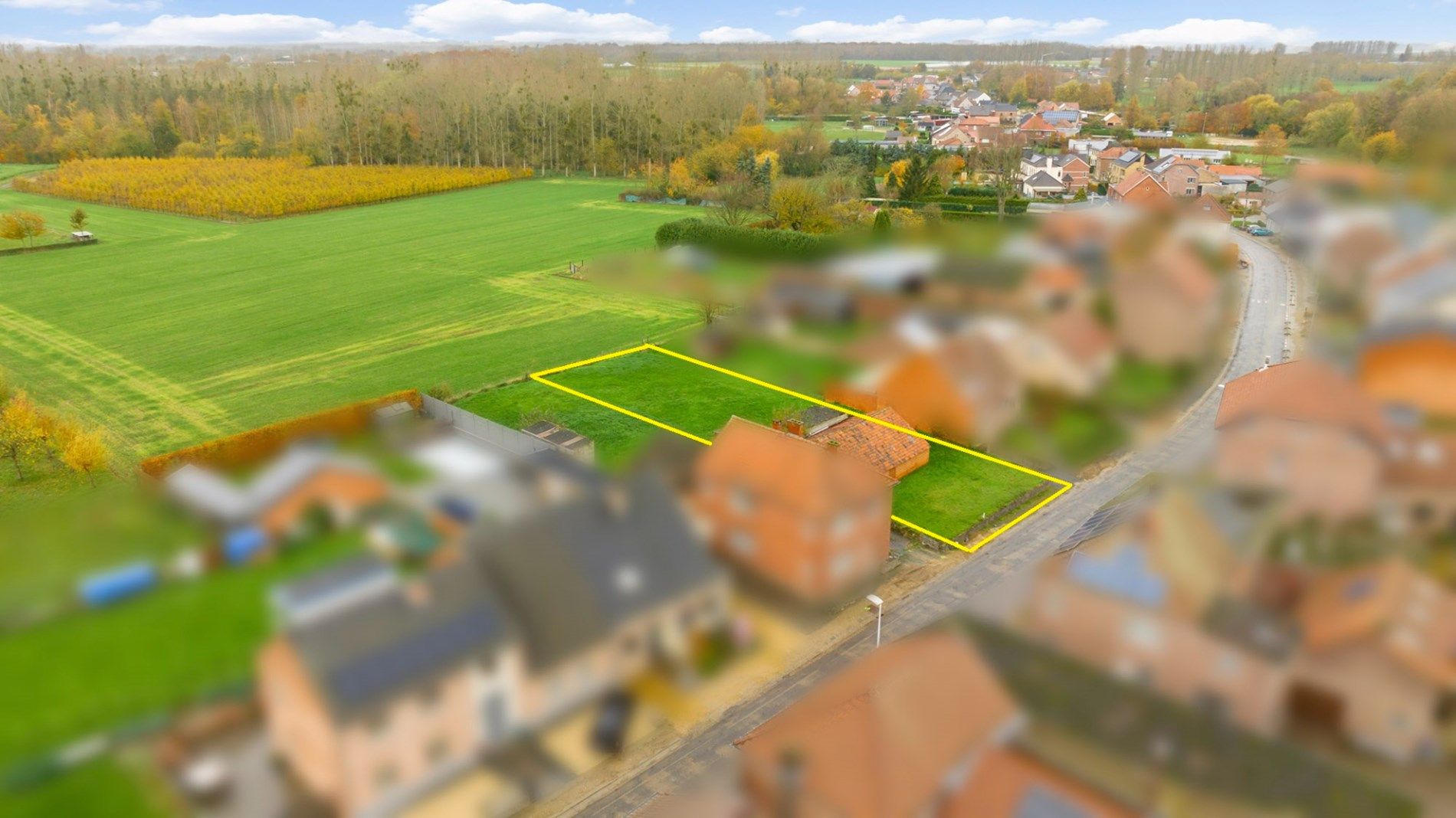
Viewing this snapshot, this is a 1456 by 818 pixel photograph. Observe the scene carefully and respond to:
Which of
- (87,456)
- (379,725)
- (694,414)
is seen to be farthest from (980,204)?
(87,456)

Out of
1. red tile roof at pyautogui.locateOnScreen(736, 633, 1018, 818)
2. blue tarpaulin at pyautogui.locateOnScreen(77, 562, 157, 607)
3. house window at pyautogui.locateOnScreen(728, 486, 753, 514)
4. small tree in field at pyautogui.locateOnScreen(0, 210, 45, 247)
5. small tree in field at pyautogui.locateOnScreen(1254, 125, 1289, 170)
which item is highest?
small tree in field at pyautogui.locateOnScreen(1254, 125, 1289, 170)

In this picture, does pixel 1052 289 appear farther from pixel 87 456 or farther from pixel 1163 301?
pixel 87 456

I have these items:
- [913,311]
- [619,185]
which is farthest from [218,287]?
[913,311]

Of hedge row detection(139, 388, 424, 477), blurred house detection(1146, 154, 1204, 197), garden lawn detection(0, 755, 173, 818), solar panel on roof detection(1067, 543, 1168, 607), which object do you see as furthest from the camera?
blurred house detection(1146, 154, 1204, 197)

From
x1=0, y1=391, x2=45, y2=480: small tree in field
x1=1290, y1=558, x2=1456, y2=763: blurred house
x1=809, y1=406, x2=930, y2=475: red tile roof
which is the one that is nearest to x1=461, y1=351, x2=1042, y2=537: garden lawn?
x1=809, y1=406, x2=930, y2=475: red tile roof

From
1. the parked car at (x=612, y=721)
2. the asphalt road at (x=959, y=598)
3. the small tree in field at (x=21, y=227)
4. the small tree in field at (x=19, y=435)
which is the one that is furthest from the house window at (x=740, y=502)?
the small tree in field at (x=21, y=227)

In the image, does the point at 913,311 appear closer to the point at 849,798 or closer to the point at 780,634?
the point at 780,634

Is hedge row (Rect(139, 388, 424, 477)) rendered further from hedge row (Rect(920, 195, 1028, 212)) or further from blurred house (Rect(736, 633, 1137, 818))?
hedge row (Rect(920, 195, 1028, 212))

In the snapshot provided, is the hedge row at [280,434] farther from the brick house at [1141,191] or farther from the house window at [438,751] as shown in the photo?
the brick house at [1141,191]
